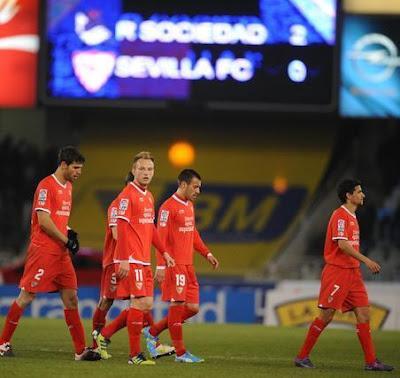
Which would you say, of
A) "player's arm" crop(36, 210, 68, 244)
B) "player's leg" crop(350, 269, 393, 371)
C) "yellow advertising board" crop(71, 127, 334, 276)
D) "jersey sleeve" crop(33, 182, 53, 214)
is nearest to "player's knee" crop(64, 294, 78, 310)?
"player's arm" crop(36, 210, 68, 244)

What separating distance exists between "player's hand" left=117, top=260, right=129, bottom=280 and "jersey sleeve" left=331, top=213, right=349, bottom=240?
194 centimetres

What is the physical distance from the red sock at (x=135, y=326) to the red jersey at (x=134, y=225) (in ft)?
1.39

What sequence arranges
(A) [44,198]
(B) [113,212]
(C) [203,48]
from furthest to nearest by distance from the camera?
(C) [203,48]
(B) [113,212]
(A) [44,198]

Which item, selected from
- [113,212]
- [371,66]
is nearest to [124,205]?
[113,212]

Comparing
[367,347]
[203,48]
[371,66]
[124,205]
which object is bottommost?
[367,347]

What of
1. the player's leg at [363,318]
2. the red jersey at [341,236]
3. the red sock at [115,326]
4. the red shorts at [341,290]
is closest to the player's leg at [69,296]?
the red sock at [115,326]

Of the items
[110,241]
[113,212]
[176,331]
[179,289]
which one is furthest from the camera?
[110,241]

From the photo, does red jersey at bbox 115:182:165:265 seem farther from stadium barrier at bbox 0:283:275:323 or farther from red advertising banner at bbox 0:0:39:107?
red advertising banner at bbox 0:0:39:107

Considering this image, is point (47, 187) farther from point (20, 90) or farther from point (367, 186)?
point (367, 186)

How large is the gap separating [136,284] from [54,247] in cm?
81

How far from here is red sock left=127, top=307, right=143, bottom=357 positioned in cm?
1077

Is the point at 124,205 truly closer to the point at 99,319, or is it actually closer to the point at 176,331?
the point at 176,331

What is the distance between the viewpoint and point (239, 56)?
2295 centimetres

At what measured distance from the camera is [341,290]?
11414 millimetres
